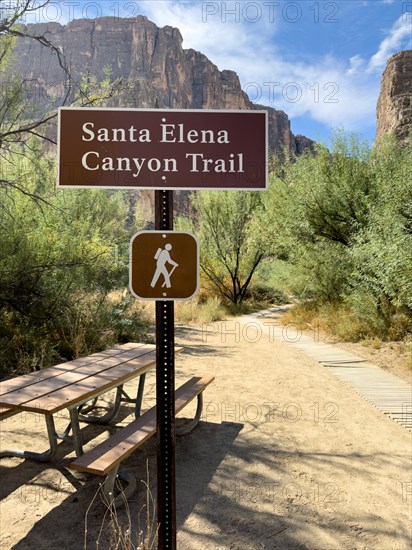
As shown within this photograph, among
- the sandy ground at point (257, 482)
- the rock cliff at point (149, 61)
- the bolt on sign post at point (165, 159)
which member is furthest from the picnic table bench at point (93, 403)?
the rock cliff at point (149, 61)

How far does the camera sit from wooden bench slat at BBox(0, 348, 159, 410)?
3230mm

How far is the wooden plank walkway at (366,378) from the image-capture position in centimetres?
535

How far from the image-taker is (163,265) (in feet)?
5.50

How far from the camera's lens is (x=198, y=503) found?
10.1ft

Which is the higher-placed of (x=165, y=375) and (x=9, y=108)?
(x=9, y=108)

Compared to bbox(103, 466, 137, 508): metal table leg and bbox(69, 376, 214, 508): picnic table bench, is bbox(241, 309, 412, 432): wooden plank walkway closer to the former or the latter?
bbox(69, 376, 214, 508): picnic table bench

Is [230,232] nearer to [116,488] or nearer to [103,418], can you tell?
[103,418]

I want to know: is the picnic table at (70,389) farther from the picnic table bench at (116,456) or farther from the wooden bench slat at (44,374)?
the picnic table bench at (116,456)

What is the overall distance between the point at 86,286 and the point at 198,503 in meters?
5.89

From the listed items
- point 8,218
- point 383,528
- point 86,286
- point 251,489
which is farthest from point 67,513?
point 86,286

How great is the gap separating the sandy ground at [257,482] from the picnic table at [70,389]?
204 millimetres

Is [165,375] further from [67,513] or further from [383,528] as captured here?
[383,528]

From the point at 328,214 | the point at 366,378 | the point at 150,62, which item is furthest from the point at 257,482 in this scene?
the point at 150,62

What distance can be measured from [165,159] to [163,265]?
42 cm
